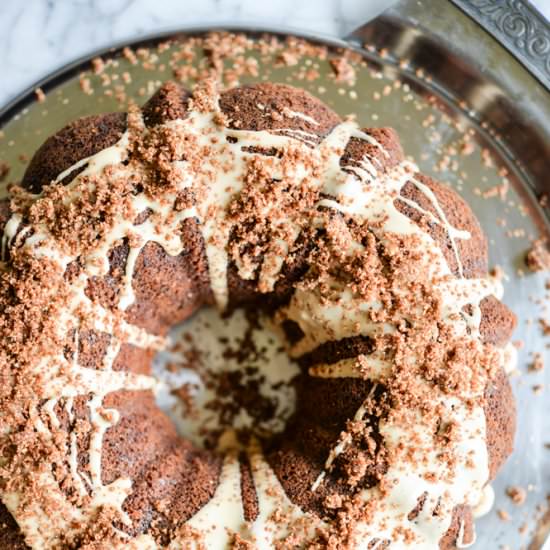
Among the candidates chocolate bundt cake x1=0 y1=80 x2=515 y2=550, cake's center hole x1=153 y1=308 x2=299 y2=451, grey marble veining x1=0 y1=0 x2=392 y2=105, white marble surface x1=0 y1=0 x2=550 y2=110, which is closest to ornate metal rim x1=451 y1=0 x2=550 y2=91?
white marble surface x1=0 y1=0 x2=550 y2=110

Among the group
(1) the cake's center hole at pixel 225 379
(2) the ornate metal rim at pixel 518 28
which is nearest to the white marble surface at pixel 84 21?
(2) the ornate metal rim at pixel 518 28

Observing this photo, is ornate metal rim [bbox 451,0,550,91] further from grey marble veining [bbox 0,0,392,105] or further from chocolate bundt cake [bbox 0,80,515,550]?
chocolate bundt cake [bbox 0,80,515,550]

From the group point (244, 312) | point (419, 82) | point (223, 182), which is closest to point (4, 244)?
point (223, 182)

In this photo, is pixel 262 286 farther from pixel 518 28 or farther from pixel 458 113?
pixel 518 28

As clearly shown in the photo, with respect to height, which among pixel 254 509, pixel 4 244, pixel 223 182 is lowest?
pixel 254 509

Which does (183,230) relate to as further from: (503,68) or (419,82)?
(503,68)


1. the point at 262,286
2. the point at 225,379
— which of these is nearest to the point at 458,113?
the point at 262,286
